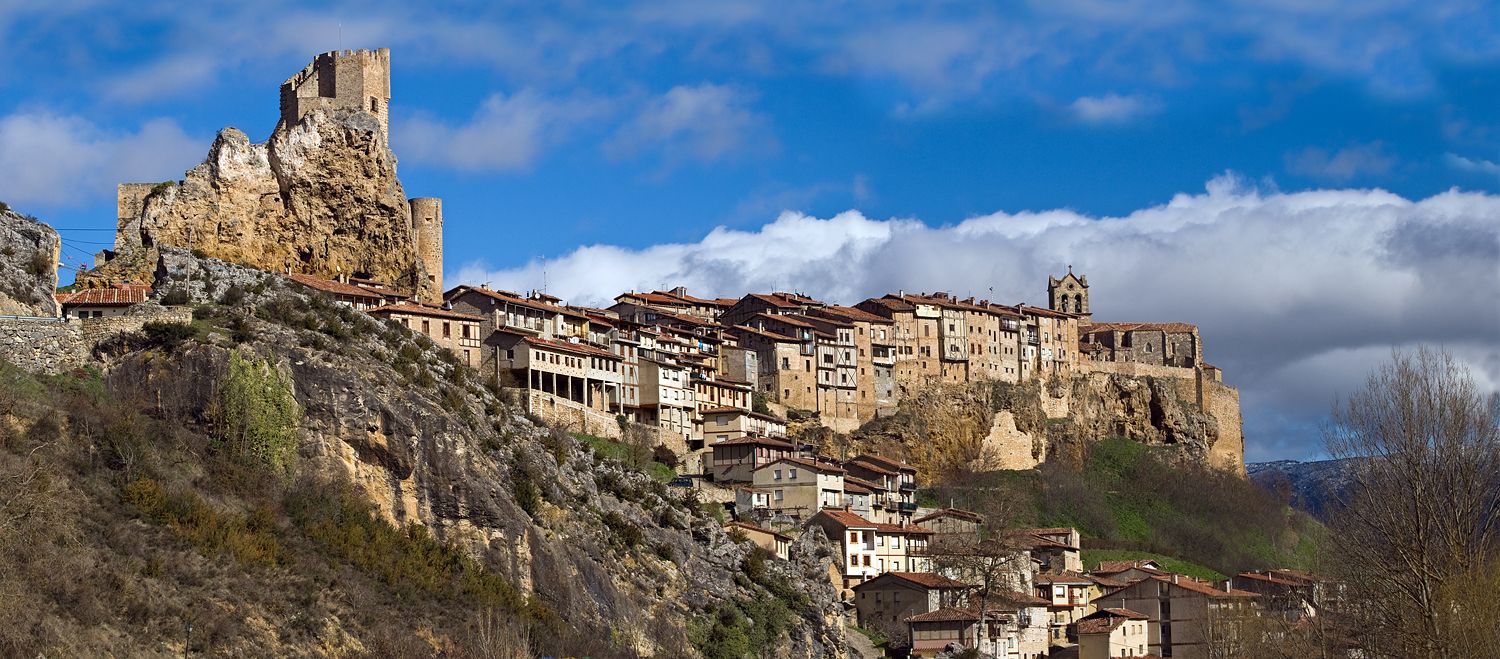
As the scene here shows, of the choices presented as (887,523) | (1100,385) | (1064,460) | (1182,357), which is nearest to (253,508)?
(887,523)

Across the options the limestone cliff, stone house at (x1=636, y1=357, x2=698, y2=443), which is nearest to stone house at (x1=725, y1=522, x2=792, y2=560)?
stone house at (x1=636, y1=357, x2=698, y2=443)

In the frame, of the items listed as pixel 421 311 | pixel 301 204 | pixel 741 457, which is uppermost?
pixel 301 204

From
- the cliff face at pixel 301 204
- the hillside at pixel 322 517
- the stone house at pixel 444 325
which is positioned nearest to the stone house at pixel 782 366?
the stone house at pixel 444 325

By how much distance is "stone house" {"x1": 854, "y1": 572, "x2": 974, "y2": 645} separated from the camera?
76.2 metres

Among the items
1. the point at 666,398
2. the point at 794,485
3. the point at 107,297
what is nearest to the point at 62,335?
the point at 107,297

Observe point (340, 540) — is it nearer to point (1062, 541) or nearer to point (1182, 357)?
point (1062, 541)

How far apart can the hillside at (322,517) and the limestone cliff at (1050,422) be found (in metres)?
34.7

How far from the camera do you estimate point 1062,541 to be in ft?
297

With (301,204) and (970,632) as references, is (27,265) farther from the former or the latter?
(970,632)

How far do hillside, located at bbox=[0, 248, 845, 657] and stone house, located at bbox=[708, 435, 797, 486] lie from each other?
14137mm

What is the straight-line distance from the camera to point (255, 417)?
175ft

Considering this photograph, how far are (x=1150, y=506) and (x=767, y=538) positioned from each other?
37699 mm

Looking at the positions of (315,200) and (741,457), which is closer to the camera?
(315,200)

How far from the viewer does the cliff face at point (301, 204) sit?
78.3 meters
